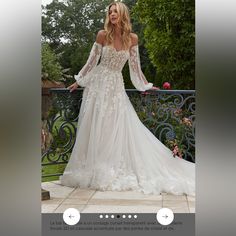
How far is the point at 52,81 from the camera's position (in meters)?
3.27

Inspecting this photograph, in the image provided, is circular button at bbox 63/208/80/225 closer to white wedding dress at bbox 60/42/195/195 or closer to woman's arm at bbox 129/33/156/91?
white wedding dress at bbox 60/42/195/195


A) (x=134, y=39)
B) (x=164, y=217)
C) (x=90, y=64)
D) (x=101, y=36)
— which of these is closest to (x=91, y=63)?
(x=90, y=64)

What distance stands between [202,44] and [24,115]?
994 millimetres

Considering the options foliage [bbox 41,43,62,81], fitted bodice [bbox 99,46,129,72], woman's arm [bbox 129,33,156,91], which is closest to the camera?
foliage [bbox 41,43,62,81]

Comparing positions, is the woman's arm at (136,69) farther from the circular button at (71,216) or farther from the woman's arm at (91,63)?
the circular button at (71,216)

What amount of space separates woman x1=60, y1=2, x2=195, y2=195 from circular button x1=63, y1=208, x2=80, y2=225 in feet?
0.64

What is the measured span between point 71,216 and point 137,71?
855mm

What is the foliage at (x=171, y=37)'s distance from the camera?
3.26 m

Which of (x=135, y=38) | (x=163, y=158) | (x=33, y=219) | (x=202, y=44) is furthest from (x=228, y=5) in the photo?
(x=33, y=219)

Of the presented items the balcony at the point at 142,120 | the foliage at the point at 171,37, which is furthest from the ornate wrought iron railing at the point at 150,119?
the foliage at the point at 171,37

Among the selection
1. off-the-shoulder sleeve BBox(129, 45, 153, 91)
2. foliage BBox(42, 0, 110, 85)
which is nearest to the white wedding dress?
off-the-shoulder sleeve BBox(129, 45, 153, 91)

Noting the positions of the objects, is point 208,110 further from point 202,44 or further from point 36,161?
point 36,161

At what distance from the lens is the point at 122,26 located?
3361 millimetres

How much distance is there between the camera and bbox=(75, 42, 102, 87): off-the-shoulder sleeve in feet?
11.0
